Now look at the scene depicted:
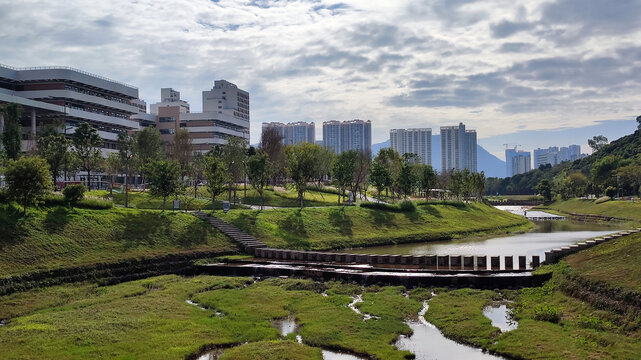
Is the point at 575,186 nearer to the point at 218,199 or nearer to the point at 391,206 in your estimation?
the point at 391,206

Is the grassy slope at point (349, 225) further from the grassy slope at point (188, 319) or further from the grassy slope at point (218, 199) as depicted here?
the grassy slope at point (188, 319)

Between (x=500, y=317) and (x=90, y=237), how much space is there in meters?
29.0

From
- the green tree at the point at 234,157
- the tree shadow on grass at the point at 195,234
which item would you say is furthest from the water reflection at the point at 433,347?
the green tree at the point at 234,157

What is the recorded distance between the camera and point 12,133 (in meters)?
65.3

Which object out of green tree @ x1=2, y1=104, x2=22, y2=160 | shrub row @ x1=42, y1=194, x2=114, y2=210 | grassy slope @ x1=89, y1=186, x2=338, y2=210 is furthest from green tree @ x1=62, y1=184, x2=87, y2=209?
green tree @ x1=2, y1=104, x2=22, y2=160

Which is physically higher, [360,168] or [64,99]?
[64,99]

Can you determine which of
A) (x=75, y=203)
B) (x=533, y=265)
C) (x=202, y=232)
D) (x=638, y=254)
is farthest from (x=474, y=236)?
(x=75, y=203)

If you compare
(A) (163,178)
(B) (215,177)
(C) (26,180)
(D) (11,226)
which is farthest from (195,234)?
(D) (11,226)

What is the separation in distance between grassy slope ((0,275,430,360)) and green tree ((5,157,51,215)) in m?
9.67

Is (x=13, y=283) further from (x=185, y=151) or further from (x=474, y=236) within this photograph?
(x=185, y=151)

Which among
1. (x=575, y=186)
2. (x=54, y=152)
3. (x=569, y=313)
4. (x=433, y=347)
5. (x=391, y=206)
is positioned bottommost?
(x=433, y=347)

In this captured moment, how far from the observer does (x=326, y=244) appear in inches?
2067

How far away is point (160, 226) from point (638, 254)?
35.4 metres

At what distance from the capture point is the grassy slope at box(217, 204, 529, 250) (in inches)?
2050
